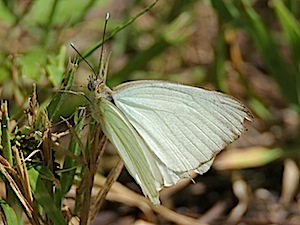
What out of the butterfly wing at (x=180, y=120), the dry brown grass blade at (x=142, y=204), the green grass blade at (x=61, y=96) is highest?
the green grass blade at (x=61, y=96)

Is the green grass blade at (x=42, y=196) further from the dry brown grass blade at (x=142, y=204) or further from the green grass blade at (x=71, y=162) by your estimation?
the dry brown grass blade at (x=142, y=204)

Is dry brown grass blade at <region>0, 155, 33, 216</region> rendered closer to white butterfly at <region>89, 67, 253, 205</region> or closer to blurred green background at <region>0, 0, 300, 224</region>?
white butterfly at <region>89, 67, 253, 205</region>

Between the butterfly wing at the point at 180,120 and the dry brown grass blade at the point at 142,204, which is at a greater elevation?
the butterfly wing at the point at 180,120

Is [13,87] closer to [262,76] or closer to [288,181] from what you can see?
[288,181]

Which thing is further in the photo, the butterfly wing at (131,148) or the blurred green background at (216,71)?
the blurred green background at (216,71)

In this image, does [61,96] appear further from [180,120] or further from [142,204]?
[142,204]

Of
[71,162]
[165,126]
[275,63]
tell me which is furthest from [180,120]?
[275,63]

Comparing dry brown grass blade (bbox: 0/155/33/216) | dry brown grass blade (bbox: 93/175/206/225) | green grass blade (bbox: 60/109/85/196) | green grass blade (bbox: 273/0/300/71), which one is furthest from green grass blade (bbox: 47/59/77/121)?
green grass blade (bbox: 273/0/300/71)

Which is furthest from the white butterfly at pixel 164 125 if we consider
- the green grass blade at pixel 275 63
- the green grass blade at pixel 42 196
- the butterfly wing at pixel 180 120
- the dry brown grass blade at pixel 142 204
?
the green grass blade at pixel 275 63

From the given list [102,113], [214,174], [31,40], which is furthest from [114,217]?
[31,40]
